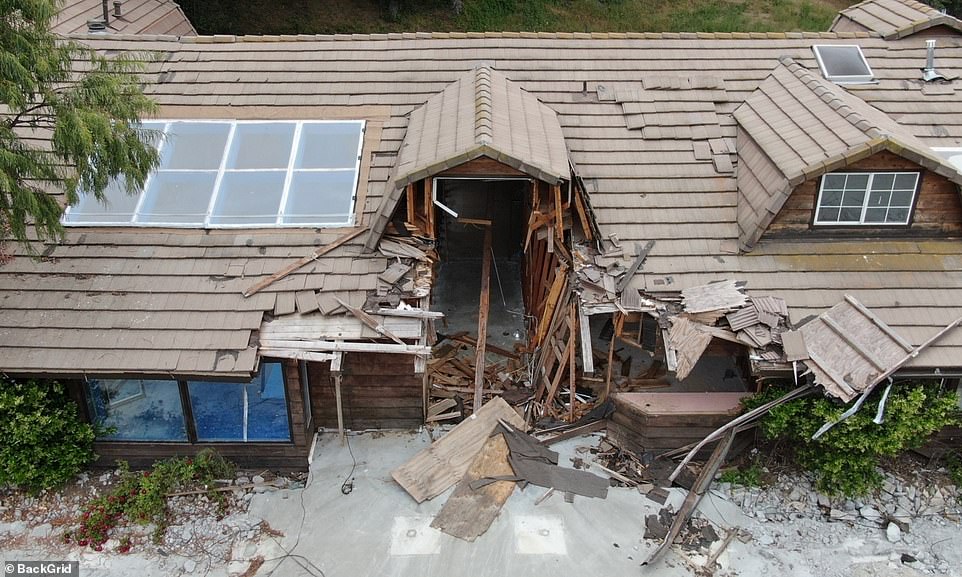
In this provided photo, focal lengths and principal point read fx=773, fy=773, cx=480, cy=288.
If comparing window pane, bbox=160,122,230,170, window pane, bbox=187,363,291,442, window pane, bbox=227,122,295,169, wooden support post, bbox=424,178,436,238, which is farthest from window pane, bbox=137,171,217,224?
wooden support post, bbox=424,178,436,238

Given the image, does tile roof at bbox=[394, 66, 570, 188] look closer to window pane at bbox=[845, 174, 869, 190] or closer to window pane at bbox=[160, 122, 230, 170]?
window pane at bbox=[160, 122, 230, 170]

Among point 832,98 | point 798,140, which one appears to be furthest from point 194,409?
point 832,98

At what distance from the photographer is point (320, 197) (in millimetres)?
10844

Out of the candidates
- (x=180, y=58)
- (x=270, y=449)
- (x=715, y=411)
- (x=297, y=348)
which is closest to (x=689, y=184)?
(x=715, y=411)

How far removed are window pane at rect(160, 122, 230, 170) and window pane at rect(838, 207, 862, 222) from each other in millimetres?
8714

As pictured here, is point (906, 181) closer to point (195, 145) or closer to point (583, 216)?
point (583, 216)

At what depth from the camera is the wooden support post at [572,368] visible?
10.4 metres

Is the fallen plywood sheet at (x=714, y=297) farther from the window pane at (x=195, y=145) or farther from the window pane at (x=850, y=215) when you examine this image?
the window pane at (x=195, y=145)

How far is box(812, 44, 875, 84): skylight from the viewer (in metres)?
12.2

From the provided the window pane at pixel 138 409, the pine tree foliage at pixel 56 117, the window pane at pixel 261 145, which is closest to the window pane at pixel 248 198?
the window pane at pixel 261 145

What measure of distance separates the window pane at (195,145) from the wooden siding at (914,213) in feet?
25.9

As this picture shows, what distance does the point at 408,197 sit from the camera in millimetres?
10164

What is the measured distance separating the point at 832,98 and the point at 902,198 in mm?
1705

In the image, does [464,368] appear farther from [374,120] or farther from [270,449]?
[374,120]
